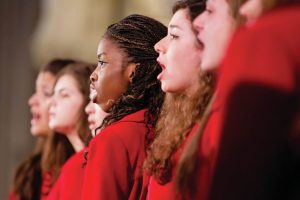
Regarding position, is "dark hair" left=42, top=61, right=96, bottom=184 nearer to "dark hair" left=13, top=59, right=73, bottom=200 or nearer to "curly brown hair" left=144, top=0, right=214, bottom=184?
"dark hair" left=13, top=59, right=73, bottom=200

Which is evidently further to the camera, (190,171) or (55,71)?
(55,71)

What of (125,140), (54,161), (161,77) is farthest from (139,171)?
(54,161)

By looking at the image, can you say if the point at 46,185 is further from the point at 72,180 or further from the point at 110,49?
the point at 110,49

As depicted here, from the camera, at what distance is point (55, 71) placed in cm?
504

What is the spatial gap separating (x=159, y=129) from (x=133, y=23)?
1.91 ft

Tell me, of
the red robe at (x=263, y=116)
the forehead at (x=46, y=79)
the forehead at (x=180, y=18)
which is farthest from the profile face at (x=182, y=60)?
the forehead at (x=46, y=79)

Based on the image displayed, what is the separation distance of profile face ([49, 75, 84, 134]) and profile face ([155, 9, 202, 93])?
5.73ft

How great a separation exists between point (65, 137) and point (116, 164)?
1802 millimetres

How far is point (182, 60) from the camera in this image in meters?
2.79

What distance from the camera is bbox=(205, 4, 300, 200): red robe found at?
1880mm

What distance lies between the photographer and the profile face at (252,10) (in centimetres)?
216

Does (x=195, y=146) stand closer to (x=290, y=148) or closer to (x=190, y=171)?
(x=190, y=171)

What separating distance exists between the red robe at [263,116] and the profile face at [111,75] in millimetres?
1455

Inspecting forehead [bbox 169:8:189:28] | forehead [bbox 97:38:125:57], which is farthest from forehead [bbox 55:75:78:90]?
forehead [bbox 169:8:189:28]
